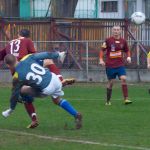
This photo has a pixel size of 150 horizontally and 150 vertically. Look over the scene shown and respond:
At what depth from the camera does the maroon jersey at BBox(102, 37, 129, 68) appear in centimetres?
1956

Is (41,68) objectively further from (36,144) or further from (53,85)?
(36,144)

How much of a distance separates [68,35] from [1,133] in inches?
741

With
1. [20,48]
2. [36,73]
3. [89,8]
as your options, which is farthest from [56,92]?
[89,8]

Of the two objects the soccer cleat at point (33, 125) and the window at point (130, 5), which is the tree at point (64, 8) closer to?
the window at point (130, 5)

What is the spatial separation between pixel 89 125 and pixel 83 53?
15.9 metres

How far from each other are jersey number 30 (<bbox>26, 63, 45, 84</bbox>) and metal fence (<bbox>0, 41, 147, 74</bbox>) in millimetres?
16214

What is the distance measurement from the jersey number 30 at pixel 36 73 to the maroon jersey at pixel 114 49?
6150mm

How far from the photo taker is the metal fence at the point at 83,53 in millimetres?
30062

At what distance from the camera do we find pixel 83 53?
30.5 meters

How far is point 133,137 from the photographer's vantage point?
12797 millimetres

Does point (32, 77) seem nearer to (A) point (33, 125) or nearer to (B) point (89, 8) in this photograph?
(A) point (33, 125)

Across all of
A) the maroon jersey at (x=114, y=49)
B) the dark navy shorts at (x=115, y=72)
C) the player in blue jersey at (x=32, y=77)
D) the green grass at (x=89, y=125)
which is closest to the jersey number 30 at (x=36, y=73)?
Result: the player in blue jersey at (x=32, y=77)

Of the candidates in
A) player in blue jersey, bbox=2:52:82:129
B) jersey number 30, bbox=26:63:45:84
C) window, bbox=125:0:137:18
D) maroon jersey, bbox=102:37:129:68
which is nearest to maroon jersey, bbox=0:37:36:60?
player in blue jersey, bbox=2:52:82:129

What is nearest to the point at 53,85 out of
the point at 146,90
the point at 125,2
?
the point at 146,90
